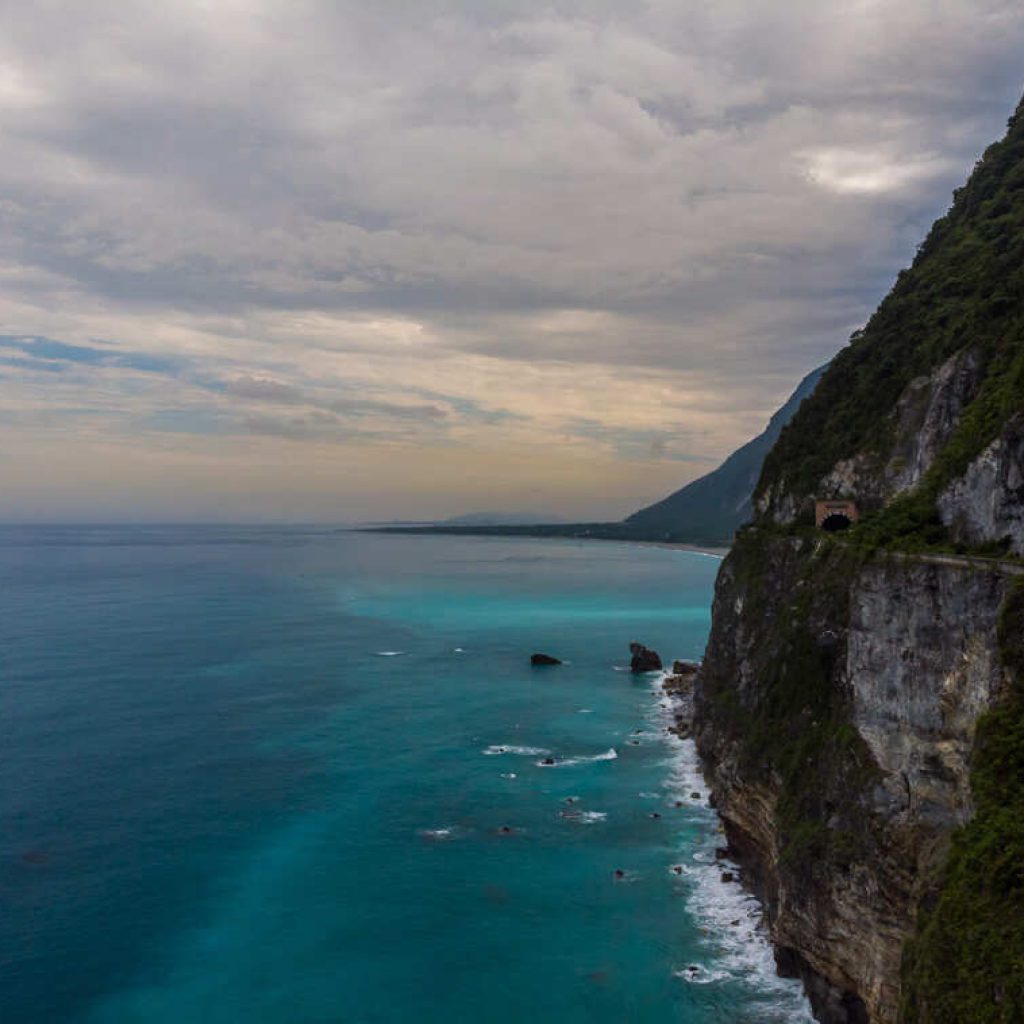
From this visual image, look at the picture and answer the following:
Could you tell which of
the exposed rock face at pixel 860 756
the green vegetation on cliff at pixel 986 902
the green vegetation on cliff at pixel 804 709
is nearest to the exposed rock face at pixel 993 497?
the exposed rock face at pixel 860 756

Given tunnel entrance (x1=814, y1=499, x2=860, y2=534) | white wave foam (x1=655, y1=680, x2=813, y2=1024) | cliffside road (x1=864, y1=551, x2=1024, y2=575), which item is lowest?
white wave foam (x1=655, y1=680, x2=813, y2=1024)

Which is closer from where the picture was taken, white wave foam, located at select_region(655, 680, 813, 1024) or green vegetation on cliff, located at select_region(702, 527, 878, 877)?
green vegetation on cliff, located at select_region(702, 527, 878, 877)

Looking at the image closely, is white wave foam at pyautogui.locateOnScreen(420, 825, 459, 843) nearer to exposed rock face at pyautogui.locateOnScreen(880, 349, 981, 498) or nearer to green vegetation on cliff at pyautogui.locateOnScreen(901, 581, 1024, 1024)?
green vegetation on cliff at pyautogui.locateOnScreen(901, 581, 1024, 1024)

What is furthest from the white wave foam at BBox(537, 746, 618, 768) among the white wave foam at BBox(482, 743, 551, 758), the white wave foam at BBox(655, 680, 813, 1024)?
the white wave foam at BBox(655, 680, 813, 1024)

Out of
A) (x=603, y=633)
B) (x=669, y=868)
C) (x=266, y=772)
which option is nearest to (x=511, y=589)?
(x=603, y=633)

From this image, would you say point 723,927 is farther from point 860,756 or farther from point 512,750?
point 512,750
